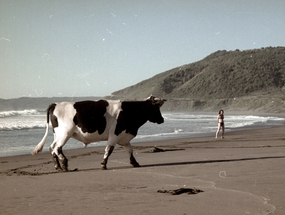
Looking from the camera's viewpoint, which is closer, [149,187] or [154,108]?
[149,187]

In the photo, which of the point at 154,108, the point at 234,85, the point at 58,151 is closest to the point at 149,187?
the point at 58,151

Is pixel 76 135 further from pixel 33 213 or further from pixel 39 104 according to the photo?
pixel 39 104

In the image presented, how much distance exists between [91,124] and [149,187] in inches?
130

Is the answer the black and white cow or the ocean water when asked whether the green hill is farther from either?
the black and white cow

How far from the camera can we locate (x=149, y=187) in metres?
7.29

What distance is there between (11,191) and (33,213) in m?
1.82

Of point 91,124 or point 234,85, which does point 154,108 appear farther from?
point 234,85

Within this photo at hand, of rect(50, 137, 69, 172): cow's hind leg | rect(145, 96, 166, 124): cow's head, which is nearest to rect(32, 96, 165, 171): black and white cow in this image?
rect(50, 137, 69, 172): cow's hind leg

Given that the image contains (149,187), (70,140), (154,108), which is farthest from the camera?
(70,140)

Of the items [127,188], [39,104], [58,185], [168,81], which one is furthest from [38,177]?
[168,81]

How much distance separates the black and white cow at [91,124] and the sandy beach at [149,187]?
0.57 m

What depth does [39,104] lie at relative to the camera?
140 metres

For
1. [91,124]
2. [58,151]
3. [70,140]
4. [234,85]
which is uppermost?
[234,85]

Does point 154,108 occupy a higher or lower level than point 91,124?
higher
